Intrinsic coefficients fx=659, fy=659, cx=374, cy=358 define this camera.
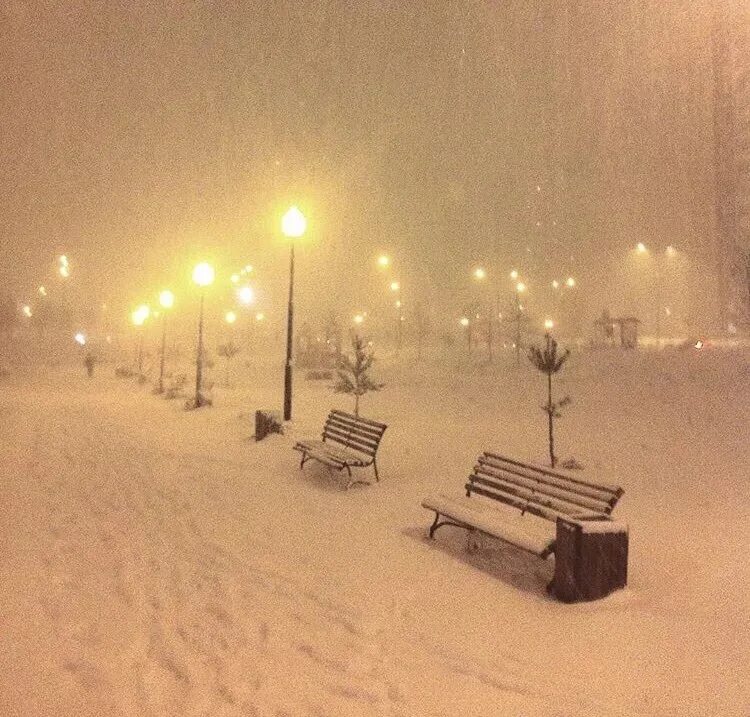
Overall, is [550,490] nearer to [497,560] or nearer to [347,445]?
[497,560]

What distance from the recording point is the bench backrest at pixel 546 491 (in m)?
6.18

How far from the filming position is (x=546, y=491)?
6773mm

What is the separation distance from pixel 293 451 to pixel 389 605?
6780 millimetres

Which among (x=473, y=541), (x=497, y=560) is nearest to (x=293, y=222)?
(x=473, y=541)

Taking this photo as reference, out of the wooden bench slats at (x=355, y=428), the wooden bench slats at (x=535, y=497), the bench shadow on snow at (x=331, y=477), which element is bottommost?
the bench shadow on snow at (x=331, y=477)

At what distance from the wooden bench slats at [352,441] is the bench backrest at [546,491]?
2375mm

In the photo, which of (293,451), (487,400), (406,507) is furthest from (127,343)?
(406,507)

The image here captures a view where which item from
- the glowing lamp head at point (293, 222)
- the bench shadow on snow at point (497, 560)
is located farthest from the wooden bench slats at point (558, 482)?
the glowing lamp head at point (293, 222)

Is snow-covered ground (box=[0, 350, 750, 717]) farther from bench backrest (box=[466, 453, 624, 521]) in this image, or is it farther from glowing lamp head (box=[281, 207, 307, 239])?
glowing lamp head (box=[281, 207, 307, 239])

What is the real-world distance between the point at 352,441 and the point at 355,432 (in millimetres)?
194

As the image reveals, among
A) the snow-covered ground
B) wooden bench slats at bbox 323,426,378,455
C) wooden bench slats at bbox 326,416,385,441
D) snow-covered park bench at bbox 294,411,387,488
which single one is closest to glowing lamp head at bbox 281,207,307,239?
the snow-covered ground

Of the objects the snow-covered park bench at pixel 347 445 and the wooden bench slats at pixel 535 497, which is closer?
the wooden bench slats at pixel 535 497

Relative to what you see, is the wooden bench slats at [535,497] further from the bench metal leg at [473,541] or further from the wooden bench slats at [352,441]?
the wooden bench slats at [352,441]

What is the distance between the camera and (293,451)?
12086 millimetres
